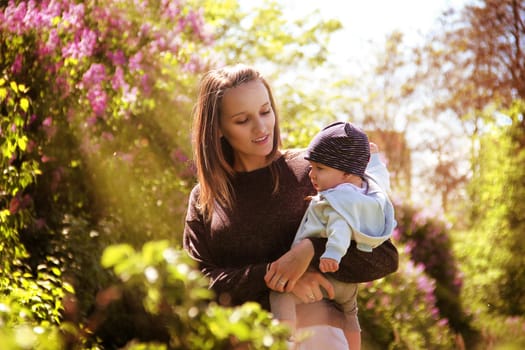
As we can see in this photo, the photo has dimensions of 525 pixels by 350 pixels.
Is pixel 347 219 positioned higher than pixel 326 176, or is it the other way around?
pixel 326 176

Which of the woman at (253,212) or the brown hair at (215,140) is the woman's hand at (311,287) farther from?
the brown hair at (215,140)

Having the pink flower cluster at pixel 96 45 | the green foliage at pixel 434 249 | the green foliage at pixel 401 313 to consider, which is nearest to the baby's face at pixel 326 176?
the pink flower cluster at pixel 96 45

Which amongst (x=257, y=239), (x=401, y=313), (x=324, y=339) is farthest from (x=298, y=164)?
(x=401, y=313)

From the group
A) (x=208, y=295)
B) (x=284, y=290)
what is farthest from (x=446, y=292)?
(x=208, y=295)

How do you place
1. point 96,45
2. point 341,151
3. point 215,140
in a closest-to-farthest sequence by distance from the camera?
point 341,151 < point 215,140 < point 96,45

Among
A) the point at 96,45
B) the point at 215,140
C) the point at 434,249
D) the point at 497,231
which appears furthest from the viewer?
the point at 434,249

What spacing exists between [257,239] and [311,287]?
1.13ft

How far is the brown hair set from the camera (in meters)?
3.06

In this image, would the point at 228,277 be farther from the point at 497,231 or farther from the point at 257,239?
the point at 497,231

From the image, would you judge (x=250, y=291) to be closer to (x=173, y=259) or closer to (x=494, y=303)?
(x=173, y=259)

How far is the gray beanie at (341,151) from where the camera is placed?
9.23 feet

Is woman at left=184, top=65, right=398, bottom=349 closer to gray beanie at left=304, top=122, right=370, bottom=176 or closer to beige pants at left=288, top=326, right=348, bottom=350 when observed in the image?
beige pants at left=288, top=326, right=348, bottom=350

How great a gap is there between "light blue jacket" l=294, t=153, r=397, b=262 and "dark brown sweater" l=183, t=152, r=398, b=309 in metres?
0.06

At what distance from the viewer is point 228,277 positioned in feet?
9.28
